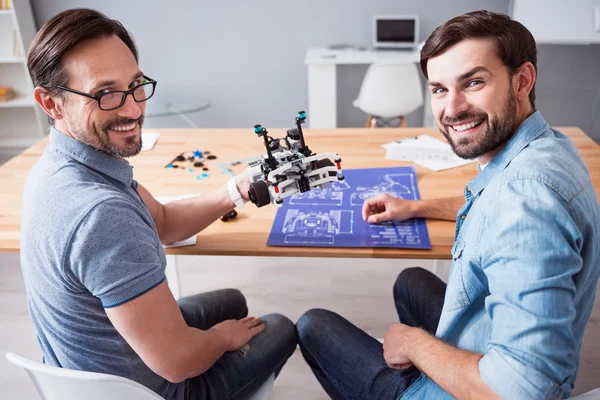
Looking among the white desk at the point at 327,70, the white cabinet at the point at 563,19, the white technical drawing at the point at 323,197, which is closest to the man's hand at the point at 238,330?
the white technical drawing at the point at 323,197

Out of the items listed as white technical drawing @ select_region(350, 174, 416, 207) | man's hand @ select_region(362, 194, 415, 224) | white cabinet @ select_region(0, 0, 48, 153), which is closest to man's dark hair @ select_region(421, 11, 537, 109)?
man's hand @ select_region(362, 194, 415, 224)

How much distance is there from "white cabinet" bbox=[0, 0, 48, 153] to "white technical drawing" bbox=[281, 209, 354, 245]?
143 inches

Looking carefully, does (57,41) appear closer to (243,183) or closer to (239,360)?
(243,183)

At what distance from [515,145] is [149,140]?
170cm

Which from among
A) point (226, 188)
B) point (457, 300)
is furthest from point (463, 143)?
point (226, 188)

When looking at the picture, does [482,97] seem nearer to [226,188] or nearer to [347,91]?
[226,188]

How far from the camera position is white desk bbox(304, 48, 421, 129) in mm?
3936

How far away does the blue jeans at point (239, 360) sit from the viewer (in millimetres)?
1313

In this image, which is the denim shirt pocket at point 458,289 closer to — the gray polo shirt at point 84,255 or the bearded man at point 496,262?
the bearded man at point 496,262

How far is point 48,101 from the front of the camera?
3.87ft

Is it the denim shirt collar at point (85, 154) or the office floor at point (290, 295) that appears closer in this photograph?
the denim shirt collar at point (85, 154)

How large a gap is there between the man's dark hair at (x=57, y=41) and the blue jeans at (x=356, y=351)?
95 cm

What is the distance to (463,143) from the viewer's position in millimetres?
1200

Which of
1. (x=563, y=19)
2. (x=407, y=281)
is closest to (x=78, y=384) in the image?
(x=407, y=281)
